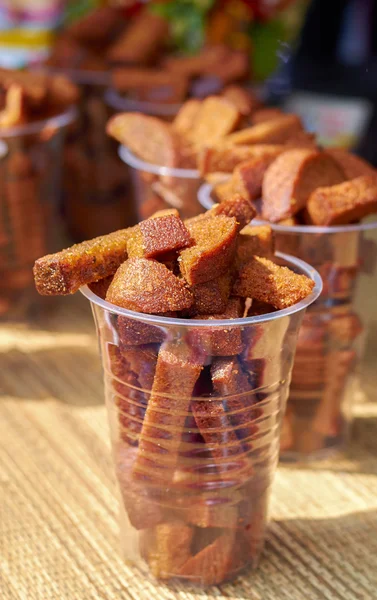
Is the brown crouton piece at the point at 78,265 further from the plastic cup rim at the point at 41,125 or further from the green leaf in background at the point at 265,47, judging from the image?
the green leaf in background at the point at 265,47

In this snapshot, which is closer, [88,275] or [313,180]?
[88,275]

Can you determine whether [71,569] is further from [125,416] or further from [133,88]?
Result: [133,88]

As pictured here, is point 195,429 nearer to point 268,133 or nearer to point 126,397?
point 126,397

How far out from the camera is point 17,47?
1956mm

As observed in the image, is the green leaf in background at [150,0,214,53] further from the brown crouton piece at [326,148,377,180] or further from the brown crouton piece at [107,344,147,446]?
the brown crouton piece at [107,344,147,446]

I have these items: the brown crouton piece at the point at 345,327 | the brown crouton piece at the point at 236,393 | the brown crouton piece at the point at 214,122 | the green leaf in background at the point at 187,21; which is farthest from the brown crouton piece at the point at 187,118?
the brown crouton piece at the point at 236,393

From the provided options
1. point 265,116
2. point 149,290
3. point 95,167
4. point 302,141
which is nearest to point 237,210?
point 149,290

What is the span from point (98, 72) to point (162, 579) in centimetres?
118

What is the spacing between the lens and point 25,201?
1485 millimetres

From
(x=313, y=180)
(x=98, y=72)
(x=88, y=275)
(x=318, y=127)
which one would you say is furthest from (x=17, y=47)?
(x=88, y=275)

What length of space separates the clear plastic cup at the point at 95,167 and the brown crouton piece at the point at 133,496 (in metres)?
0.92

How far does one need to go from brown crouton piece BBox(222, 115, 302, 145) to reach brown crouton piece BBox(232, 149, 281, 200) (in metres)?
0.15

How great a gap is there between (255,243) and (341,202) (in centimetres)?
20

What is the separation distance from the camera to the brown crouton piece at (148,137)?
1.20 metres
